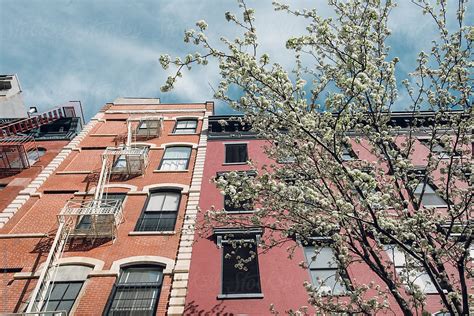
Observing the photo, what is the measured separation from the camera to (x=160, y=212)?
1506 cm

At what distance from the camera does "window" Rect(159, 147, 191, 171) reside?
18406 mm

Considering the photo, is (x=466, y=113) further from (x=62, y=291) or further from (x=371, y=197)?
(x=62, y=291)

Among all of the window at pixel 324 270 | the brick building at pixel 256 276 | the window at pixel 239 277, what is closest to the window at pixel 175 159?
the brick building at pixel 256 276

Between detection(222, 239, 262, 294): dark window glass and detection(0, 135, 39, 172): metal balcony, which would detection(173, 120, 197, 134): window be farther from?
detection(222, 239, 262, 294): dark window glass

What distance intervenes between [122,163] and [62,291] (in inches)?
314

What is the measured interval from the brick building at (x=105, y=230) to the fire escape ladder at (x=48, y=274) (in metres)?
0.03

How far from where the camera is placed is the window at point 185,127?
73.0ft

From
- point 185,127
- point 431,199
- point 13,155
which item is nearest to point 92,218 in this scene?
point 13,155

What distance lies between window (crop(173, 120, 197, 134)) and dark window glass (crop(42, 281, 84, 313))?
1193 centimetres

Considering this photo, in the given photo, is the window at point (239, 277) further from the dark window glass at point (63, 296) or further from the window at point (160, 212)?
the dark window glass at point (63, 296)

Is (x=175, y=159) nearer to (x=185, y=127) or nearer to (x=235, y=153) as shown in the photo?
(x=235, y=153)

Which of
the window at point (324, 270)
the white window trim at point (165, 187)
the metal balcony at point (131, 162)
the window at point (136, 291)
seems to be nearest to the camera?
the window at point (136, 291)

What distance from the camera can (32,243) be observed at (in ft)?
43.9

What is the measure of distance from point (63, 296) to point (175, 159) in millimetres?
9161
